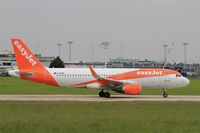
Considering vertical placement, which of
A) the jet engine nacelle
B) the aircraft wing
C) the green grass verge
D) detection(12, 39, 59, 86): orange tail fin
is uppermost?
detection(12, 39, 59, 86): orange tail fin

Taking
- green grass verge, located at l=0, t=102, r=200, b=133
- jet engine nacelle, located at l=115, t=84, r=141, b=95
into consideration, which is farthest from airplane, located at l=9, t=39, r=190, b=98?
green grass verge, located at l=0, t=102, r=200, b=133

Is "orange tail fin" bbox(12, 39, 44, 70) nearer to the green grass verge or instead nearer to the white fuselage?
the white fuselage

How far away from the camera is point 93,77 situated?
3906 cm

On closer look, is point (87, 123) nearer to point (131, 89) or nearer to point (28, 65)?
point (131, 89)

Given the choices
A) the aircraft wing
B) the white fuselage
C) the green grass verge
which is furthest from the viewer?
the white fuselage

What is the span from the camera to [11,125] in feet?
56.4

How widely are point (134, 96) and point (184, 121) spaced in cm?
2143

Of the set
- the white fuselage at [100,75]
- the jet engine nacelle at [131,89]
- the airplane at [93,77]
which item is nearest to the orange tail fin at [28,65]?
the airplane at [93,77]

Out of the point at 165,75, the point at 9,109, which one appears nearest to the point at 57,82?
the point at 165,75

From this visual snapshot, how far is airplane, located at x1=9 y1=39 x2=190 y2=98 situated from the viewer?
125 ft

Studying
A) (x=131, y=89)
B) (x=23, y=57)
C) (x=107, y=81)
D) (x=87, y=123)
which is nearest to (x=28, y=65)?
(x=23, y=57)

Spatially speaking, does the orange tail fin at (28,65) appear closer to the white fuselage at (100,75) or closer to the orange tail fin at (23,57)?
the orange tail fin at (23,57)

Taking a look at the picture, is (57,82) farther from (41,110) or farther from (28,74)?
(41,110)

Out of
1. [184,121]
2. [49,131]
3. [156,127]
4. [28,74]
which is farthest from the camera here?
[28,74]
